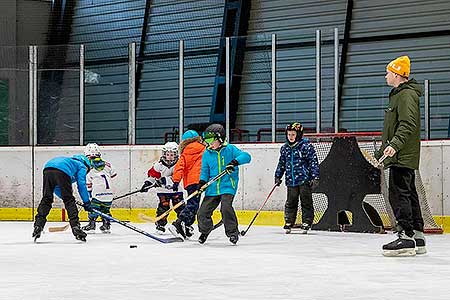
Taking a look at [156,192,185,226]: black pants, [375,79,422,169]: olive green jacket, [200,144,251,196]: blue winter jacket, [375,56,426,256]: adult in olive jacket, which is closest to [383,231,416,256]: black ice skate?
[375,56,426,256]: adult in olive jacket

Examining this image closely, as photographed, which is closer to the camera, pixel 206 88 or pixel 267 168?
pixel 267 168

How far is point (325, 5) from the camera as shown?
1588 cm

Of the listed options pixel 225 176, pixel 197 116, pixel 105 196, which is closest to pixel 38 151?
pixel 197 116

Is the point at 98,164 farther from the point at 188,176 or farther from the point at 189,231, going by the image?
the point at 189,231

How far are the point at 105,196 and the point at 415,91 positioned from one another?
426 cm

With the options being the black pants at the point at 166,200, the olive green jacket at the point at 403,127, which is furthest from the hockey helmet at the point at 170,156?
the olive green jacket at the point at 403,127

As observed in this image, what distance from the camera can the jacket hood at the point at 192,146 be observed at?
9148 mm

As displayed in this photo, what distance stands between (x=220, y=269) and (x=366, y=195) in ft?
14.6

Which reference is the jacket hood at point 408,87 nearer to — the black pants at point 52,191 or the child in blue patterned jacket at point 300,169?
the child in blue patterned jacket at point 300,169

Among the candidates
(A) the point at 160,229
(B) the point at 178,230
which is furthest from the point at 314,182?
(B) the point at 178,230

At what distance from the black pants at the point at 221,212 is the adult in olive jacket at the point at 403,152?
162 centimetres

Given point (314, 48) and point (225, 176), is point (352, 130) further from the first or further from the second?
point (225, 176)

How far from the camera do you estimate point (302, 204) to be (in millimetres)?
10203

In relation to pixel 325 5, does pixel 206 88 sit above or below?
below
